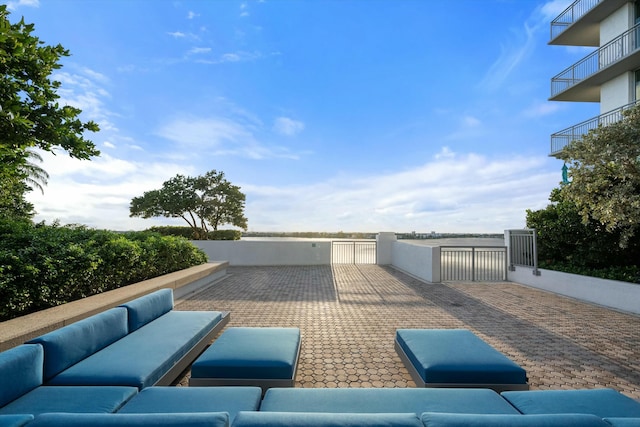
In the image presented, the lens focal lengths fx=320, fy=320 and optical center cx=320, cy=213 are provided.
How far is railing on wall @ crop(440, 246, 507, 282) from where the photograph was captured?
1127 cm

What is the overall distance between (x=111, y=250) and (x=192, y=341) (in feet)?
12.3

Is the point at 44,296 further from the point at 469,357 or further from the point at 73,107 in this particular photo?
the point at 469,357

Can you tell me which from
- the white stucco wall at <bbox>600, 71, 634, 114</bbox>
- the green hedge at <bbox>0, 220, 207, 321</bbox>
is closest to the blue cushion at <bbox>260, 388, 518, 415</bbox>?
the green hedge at <bbox>0, 220, 207, 321</bbox>

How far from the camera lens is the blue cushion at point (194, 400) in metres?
2.31

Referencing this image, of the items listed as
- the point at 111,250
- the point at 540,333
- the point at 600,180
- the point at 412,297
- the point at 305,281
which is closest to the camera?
the point at 540,333

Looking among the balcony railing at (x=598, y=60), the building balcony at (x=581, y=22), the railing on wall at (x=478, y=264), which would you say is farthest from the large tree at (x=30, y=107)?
the building balcony at (x=581, y=22)

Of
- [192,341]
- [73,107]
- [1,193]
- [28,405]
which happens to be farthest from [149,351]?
[1,193]

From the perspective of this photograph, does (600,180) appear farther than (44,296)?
Yes

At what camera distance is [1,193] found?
11.4m

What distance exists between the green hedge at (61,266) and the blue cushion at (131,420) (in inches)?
149

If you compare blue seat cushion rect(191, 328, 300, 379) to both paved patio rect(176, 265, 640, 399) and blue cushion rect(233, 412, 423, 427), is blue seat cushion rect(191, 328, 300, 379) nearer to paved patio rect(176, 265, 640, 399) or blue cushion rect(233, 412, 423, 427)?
paved patio rect(176, 265, 640, 399)

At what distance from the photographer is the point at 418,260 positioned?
39.1 ft

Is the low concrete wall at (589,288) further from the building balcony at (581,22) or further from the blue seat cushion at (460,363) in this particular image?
the building balcony at (581,22)

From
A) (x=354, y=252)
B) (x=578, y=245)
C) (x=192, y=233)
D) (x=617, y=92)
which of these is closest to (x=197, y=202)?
(x=192, y=233)
